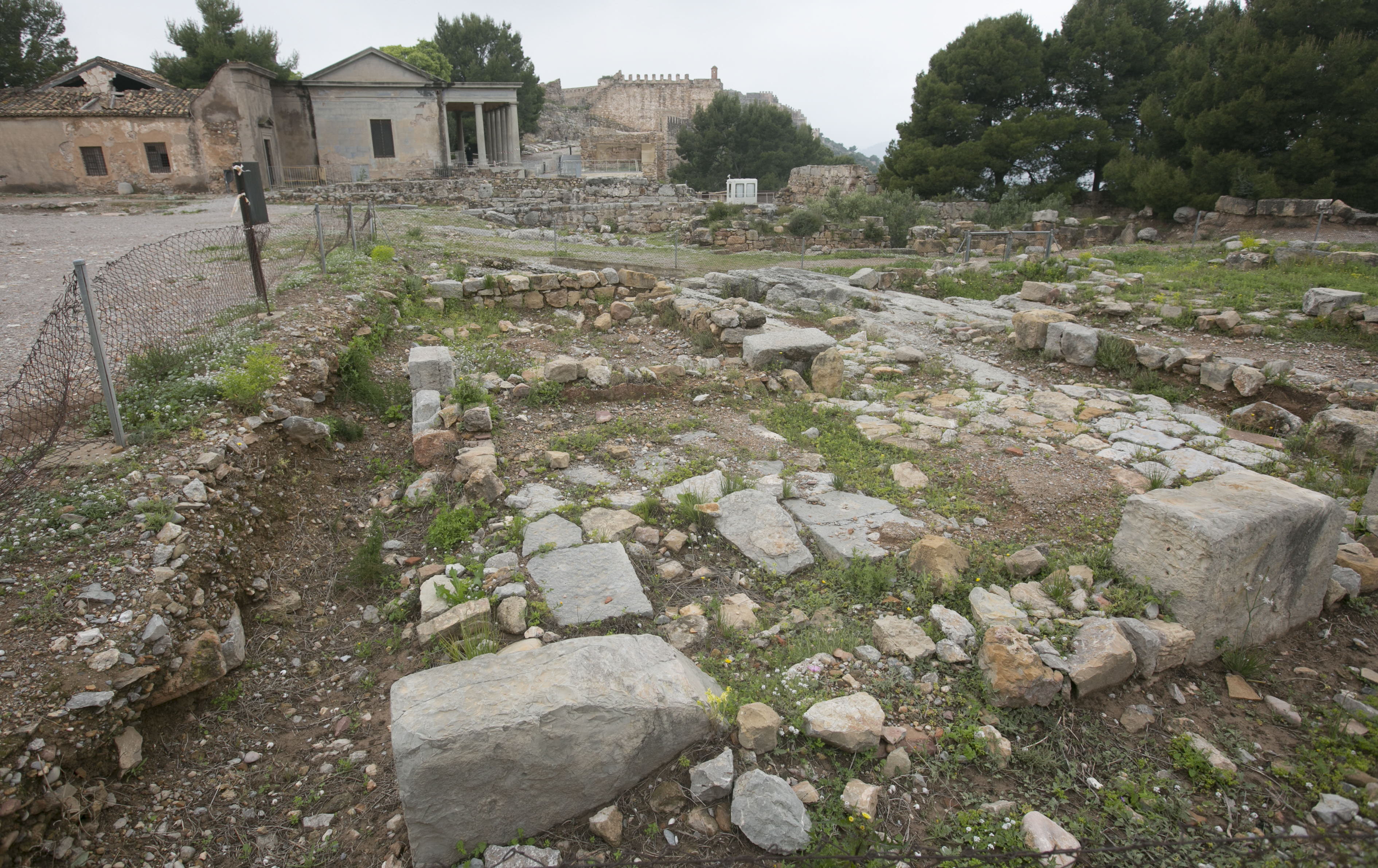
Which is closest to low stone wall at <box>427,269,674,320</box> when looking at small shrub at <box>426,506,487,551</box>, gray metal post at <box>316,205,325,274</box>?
gray metal post at <box>316,205,325,274</box>

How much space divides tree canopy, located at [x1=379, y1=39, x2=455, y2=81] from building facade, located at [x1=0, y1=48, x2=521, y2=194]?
12.3 metres

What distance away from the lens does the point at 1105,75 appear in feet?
92.0

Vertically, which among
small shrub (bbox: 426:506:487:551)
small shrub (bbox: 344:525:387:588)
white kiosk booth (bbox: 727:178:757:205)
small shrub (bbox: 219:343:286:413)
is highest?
white kiosk booth (bbox: 727:178:757:205)

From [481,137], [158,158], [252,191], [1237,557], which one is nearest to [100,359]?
[252,191]

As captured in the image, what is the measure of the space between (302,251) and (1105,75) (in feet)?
99.5

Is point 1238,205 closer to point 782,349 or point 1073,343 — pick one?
point 1073,343

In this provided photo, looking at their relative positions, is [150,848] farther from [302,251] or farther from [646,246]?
[646,246]

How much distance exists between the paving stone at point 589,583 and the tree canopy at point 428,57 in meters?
45.1

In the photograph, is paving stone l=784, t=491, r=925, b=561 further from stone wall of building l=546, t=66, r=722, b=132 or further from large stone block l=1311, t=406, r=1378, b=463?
stone wall of building l=546, t=66, r=722, b=132

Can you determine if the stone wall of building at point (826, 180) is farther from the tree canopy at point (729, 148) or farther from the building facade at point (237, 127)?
the tree canopy at point (729, 148)

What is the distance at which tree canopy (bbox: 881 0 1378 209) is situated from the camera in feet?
64.6

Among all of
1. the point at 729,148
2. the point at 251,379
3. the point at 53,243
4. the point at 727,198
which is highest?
the point at 729,148

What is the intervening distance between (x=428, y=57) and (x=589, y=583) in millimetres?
47554

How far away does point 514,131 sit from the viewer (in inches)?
1280
